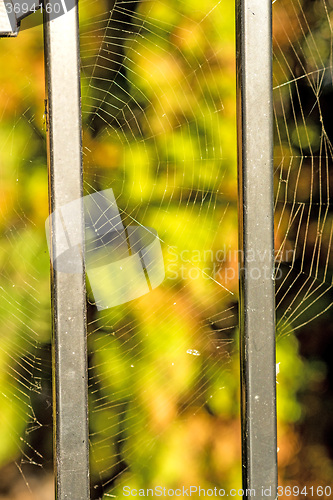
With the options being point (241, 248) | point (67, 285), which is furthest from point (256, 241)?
point (67, 285)

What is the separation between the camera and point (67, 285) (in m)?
0.68

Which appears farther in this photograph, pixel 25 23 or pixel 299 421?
pixel 299 421

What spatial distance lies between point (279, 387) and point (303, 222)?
0.35 m

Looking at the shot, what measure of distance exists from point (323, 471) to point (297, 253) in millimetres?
469

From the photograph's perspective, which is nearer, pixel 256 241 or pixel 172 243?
pixel 256 241

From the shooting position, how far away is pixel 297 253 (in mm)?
1067

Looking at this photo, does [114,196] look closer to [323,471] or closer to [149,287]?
[149,287]

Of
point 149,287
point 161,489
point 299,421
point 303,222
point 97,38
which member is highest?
point 97,38

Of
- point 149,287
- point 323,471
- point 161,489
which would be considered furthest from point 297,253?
point 161,489

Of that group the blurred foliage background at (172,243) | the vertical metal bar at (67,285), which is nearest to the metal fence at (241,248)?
the vertical metal bar at (67,285)

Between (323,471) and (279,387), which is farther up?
(279,387)

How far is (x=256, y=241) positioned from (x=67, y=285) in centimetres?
27

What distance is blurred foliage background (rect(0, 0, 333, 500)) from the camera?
97 centimetres

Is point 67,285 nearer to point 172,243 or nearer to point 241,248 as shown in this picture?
point 241,248
